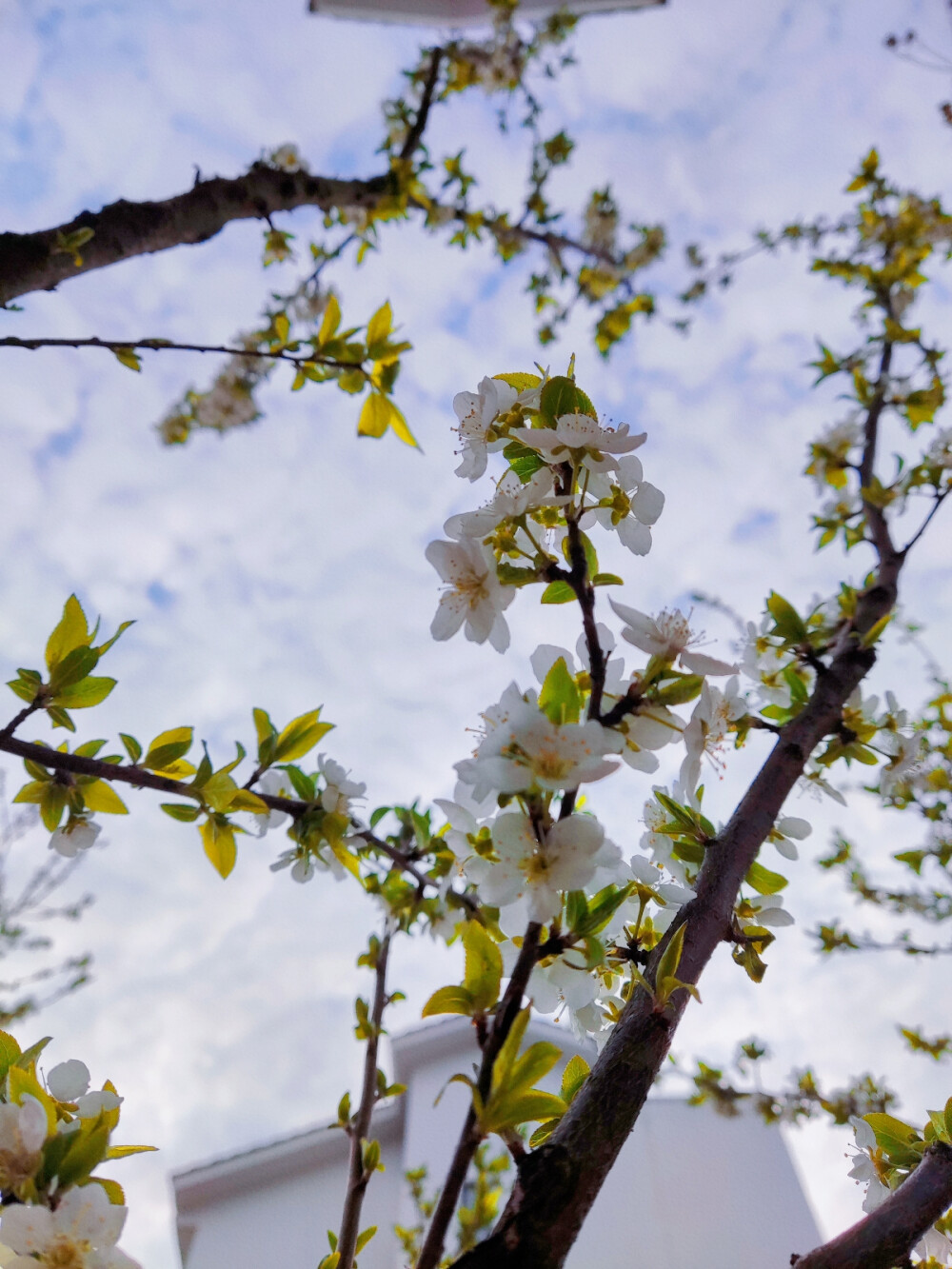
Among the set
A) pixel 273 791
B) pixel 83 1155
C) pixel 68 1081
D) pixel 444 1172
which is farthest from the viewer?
pixel 444 1172

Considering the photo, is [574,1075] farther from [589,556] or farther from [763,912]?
[589,556]

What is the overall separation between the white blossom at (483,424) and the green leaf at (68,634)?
0.47 metres

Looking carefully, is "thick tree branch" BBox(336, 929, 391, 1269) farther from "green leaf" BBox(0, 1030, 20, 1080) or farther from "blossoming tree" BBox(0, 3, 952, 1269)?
"green leaf" BBox(0, 1030, 20, 1080)

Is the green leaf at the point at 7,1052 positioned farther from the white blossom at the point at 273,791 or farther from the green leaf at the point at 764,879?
the green leaf at the point at 764,879

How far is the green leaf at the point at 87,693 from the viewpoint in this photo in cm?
83

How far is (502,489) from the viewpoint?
0.65 metres

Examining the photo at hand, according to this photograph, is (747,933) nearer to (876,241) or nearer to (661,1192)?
(876,241)

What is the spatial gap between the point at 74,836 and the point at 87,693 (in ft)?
0.71

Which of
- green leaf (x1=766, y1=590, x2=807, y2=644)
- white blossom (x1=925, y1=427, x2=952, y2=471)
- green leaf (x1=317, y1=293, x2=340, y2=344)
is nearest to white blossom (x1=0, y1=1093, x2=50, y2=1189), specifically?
green leaf (x1=766, y1=590, x2=807, y2=644)

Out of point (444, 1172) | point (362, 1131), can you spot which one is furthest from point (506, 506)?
point (444, 1172)

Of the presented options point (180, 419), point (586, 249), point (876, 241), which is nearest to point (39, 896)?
point (180, 419)

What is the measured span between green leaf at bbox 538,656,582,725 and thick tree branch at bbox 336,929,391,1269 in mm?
526

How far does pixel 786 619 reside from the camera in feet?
3.34

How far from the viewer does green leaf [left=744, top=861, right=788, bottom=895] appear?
0.82 meters
